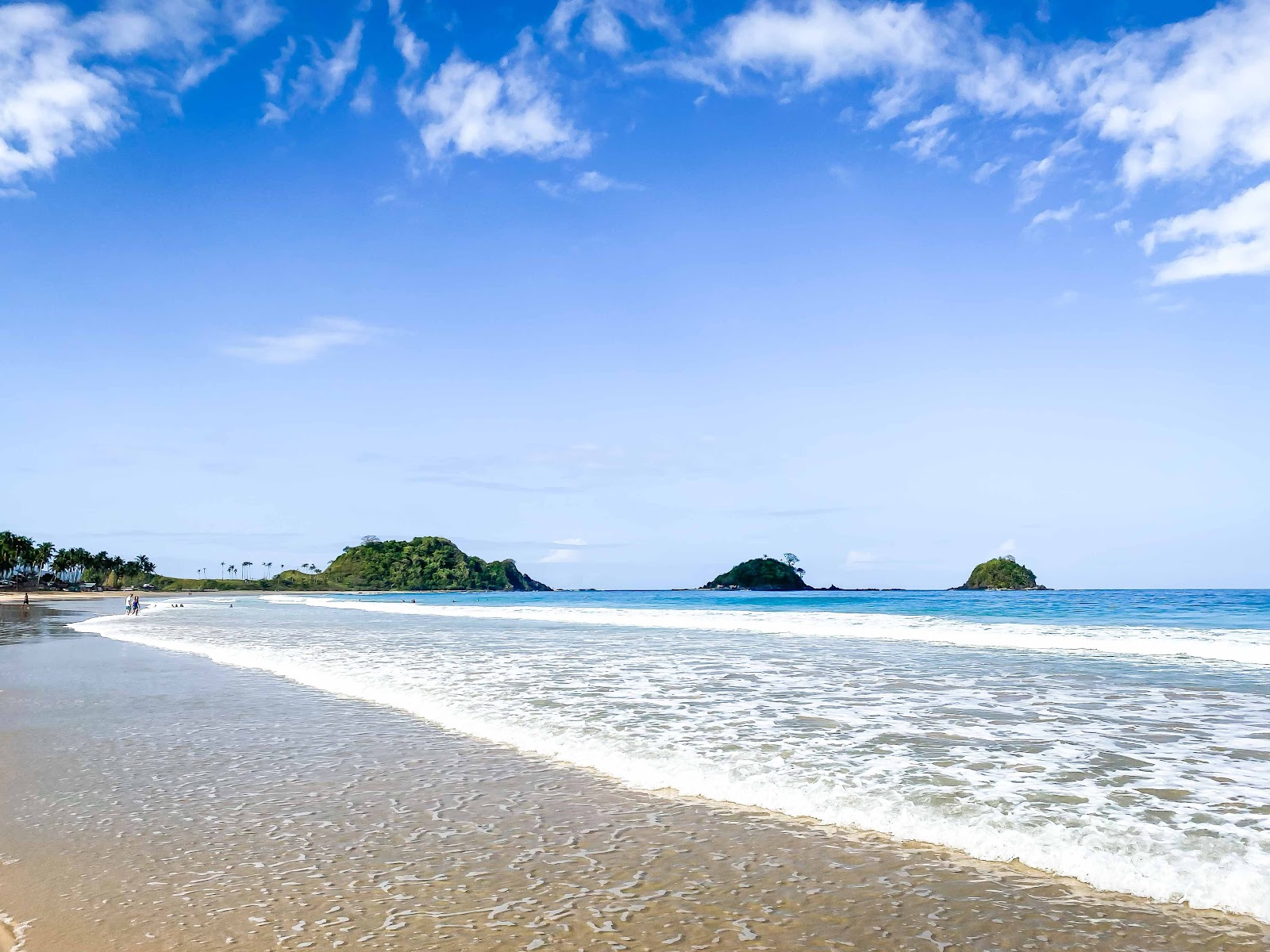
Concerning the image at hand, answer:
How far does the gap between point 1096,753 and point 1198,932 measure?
4971 mm

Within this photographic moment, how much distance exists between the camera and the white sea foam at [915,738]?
6305 millimetres

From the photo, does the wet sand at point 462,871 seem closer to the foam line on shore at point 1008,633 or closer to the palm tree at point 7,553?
the foam line on shore at point 1008,633

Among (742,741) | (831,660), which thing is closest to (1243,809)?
(742,741)

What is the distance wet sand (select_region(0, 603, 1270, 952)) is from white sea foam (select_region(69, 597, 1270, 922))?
56 cm

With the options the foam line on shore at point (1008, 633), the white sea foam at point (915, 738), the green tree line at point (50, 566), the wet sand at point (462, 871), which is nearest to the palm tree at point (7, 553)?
the green tree line at point (50, 566)

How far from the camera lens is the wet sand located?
15.1 feet

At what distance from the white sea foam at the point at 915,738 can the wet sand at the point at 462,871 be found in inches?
22.2

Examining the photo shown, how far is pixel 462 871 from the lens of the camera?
5.63m

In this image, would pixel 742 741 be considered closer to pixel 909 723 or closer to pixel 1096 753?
pixel 909 723

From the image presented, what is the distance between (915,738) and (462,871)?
6431mm

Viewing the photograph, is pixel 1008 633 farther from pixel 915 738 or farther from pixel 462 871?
pixel 462 871

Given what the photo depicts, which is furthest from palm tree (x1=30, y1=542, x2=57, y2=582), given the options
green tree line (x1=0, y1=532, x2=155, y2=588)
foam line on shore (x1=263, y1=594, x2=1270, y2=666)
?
foam line on shore (x1=263, y1=594, x2=1270, y2=666)

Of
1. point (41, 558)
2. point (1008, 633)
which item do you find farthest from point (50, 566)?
point (1008, 633)

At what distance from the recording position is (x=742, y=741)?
9.93 m
